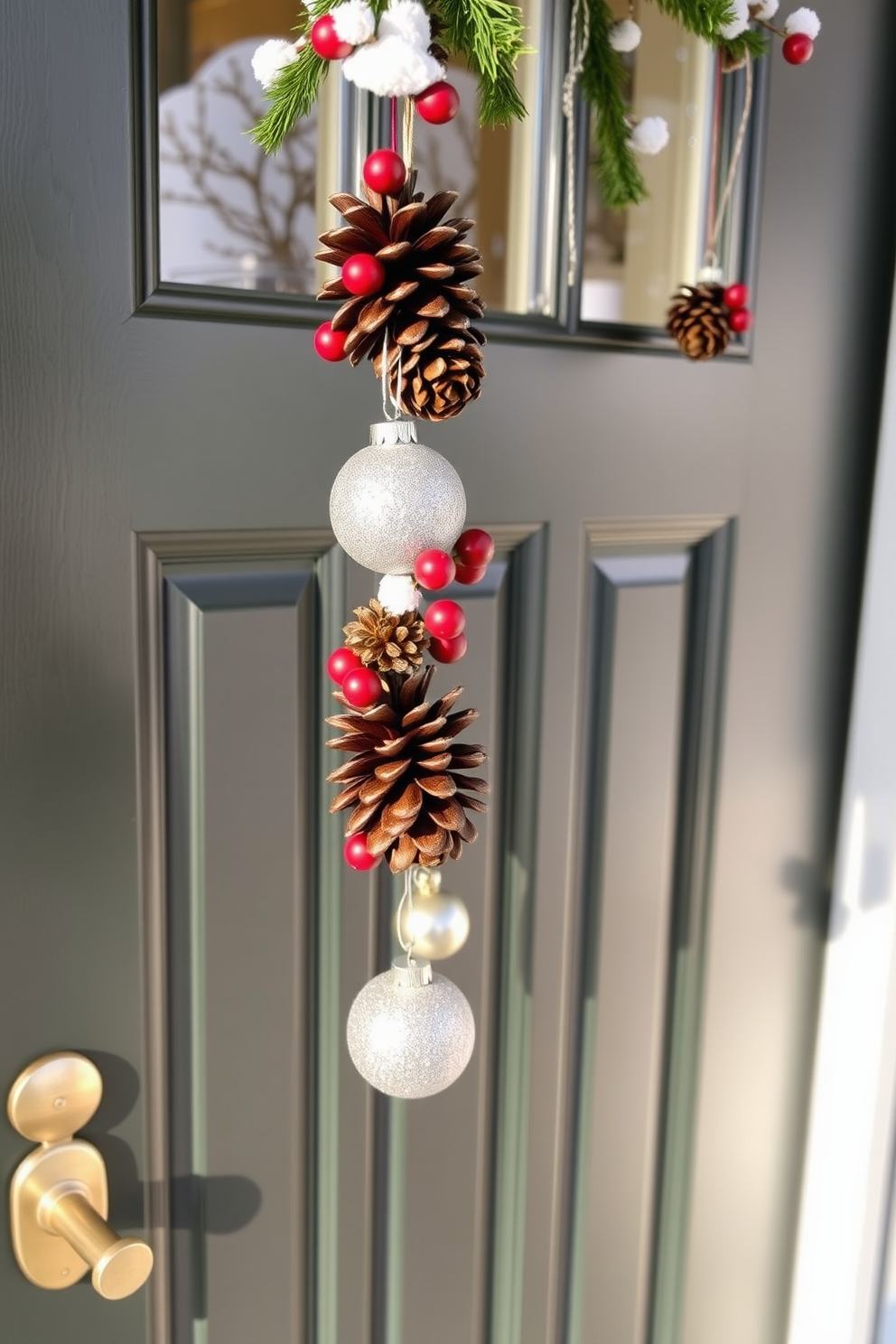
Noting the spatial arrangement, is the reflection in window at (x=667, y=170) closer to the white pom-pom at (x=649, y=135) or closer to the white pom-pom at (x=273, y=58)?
the white pom-pom at (x=649, y=135)

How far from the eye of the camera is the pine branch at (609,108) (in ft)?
2.17

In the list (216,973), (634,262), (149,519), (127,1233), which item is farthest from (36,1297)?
(634,262)

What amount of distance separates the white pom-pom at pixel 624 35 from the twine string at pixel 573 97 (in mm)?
15

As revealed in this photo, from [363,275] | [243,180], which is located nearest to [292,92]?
[363,275]

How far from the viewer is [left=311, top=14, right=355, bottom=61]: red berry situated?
42cm

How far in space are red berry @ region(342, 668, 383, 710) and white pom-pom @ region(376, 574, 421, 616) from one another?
1.2 inches

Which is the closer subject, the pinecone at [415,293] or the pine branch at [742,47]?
the pinecone at [415,293]

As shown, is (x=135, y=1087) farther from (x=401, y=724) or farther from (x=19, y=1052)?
(x=401, y=724)

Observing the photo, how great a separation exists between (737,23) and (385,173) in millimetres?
308

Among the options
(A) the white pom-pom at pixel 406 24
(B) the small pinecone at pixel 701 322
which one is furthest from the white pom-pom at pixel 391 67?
(B) the small pinecone at pixel 701 322

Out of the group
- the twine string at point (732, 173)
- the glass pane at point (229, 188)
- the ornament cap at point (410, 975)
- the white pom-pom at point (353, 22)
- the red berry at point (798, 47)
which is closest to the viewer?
the white pom-pom at point (353, 22)

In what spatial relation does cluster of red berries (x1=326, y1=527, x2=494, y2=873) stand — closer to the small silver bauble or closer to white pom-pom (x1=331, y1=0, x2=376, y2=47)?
the small silver bauble

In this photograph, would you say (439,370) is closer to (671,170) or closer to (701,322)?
(701,322)

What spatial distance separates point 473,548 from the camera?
1.59 feet
